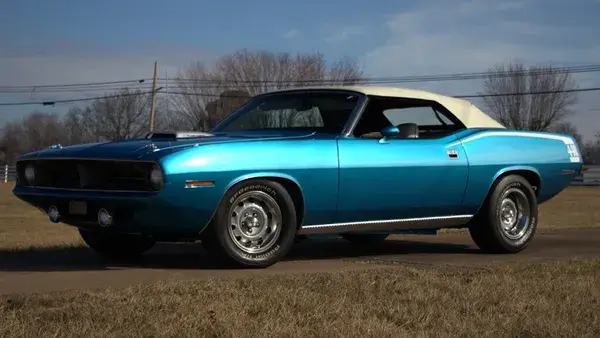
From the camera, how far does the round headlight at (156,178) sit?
5645mm

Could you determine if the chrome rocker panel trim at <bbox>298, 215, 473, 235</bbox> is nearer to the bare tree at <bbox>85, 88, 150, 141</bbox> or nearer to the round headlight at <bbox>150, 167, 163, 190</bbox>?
the round headlight at <bbox>150, 167, 163, 190</bbox>

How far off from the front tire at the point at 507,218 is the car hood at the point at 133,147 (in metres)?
2.05

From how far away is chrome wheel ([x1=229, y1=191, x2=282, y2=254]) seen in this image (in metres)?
6.06

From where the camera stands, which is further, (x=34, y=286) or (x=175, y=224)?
(x=175, y=224)

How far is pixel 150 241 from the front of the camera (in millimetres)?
7238

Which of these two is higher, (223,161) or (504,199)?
(223,161)

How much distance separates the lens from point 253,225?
20.2 ft

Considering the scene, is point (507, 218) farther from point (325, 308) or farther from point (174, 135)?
point (325, 308)

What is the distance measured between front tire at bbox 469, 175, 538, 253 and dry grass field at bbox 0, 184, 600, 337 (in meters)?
1.96

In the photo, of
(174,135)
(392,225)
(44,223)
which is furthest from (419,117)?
(44,223)

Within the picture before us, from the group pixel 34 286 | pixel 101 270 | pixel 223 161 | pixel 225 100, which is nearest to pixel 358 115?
pixel 223 161

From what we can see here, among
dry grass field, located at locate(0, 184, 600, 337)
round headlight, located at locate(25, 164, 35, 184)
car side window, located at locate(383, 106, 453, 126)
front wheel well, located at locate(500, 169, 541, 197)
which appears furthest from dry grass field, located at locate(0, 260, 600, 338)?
car side window, located at locate(383, 106, 453, 126)

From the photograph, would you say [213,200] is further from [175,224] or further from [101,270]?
[101,270]

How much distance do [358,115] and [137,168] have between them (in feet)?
6.82
